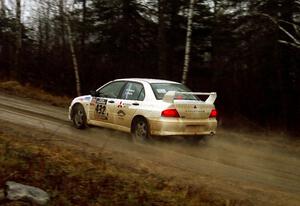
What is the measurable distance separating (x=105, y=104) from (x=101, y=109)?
0.69 feet

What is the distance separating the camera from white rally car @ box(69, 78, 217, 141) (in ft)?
37.1

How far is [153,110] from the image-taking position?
11414 millimetres

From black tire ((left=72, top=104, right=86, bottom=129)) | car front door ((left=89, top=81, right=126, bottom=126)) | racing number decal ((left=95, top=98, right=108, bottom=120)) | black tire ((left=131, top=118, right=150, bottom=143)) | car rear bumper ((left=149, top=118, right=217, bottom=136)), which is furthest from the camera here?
black tire ((left=72, top=104, right=86, bottom=129))

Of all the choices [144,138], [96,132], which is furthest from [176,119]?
[96,132]

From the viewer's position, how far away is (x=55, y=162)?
7.96 m

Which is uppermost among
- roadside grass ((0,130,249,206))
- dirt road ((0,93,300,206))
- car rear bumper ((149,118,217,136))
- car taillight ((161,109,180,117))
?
car taillight ((161,109,180,117))

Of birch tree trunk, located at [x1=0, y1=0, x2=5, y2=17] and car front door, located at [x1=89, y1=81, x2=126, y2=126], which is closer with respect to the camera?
car front door, located at [x1=89, y1=81, x2=126, y2=126]

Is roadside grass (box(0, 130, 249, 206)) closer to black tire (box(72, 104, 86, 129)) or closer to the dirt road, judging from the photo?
the dirt road

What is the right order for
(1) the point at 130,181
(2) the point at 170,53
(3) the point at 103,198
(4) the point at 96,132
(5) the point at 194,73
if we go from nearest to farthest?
(3) the point at 103,198 < (1) the point at 130,181 < (4) the point at 96,132 < (5) the point at 194,73 < (2) the point at 170,53

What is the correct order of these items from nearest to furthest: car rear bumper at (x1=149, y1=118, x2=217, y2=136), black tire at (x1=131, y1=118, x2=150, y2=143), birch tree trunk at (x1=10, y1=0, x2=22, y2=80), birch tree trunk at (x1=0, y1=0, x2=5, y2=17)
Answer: car rear bumper at (x1=149, y1=118, x2=217, y2=136) → black tire at (x1=131, y1=118, x2=150, y2=143) → birch tree trunk at (x1=10, y1=0, x2=22, y2=80) → birch tree trunk at (x1=0, y1=0, x2=5, y2=17)

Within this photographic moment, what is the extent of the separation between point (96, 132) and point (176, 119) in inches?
106

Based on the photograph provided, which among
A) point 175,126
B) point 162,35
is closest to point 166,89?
point 175,126

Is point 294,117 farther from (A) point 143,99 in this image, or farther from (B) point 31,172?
(B) point 31,172

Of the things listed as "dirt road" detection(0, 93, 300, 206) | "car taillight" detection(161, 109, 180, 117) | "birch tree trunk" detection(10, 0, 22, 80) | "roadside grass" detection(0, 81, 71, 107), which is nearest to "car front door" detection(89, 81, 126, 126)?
"dirt road" detection(0, 93, 300, 206)
